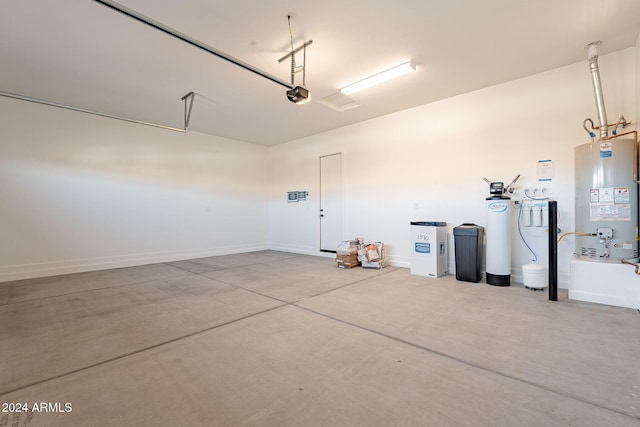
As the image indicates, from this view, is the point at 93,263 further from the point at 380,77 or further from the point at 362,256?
the point at 380,77

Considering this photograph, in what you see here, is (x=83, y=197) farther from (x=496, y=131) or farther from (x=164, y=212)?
(x=496, y=131)

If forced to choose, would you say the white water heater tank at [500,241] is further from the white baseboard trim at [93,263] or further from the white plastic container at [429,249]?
the white baseboard trim at [93,263]

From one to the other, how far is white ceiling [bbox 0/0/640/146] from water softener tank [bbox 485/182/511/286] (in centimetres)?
189

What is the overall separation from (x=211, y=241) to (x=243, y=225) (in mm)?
1046

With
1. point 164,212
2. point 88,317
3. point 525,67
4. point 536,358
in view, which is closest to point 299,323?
point 536,358

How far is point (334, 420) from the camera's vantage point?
4.93 ft

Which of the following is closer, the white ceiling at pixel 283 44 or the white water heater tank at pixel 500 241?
the white ceiling at pixel 283 44

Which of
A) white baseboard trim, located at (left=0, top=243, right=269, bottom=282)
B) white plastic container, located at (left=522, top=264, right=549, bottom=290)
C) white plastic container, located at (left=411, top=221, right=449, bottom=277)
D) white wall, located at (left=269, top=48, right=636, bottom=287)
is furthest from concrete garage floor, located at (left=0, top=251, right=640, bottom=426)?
white wall, located at (left=269, top=48, right=636, bottom=287)

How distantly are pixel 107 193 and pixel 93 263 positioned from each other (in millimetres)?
1466

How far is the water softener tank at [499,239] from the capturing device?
411 cm

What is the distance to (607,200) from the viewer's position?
3.28 m

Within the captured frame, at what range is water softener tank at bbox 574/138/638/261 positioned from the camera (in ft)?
10.4

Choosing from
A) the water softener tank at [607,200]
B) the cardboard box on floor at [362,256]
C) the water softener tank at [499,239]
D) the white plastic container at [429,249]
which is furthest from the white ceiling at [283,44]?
the cardboard box on floor at [362,256]

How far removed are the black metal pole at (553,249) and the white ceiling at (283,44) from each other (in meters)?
2.10
